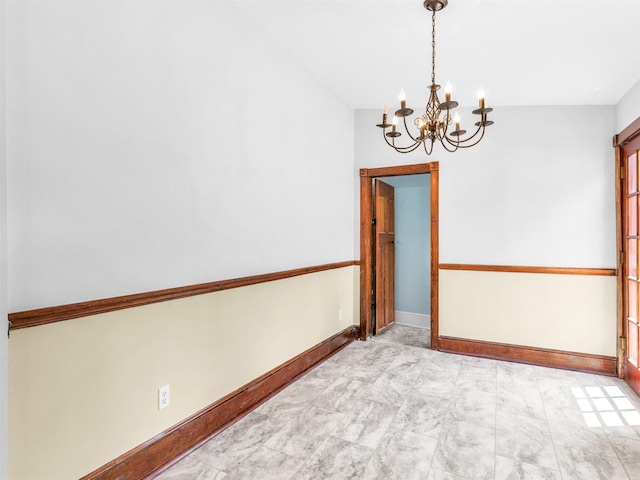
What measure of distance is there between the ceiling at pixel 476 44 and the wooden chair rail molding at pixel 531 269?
150 centimetres

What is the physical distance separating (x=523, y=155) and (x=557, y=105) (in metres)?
0.52

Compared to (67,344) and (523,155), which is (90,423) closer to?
(67,344)

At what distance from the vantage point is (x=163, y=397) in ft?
6.04

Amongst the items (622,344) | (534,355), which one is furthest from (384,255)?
(622,344)

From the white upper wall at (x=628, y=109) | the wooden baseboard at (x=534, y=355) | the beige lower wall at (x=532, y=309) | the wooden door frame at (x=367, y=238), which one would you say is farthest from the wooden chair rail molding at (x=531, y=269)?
the white upper wall at (x=628, y=109)

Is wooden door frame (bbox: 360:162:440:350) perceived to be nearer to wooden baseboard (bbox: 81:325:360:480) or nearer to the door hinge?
wooden baseboard (bbox: 81:325:360:480)

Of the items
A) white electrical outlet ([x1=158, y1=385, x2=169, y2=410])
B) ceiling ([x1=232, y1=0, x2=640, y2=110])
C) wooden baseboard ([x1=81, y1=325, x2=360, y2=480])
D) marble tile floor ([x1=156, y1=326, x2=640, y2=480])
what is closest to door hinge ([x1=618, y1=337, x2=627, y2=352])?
marble tile floor ([x1=156, y1=326, x2=640, y2=480])

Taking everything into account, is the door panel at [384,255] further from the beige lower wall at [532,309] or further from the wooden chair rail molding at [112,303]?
the wooden chair rail molding at [112,303]

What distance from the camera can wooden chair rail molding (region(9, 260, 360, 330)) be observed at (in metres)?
1.31

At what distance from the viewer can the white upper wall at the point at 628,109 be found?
271cm

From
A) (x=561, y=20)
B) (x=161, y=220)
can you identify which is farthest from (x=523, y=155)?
(x=161, y=220)

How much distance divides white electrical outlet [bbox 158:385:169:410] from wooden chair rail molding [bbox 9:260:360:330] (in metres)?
0.46

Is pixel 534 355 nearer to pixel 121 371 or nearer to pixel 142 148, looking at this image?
pixel 121 371

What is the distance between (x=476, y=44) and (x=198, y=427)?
3.08 meters
